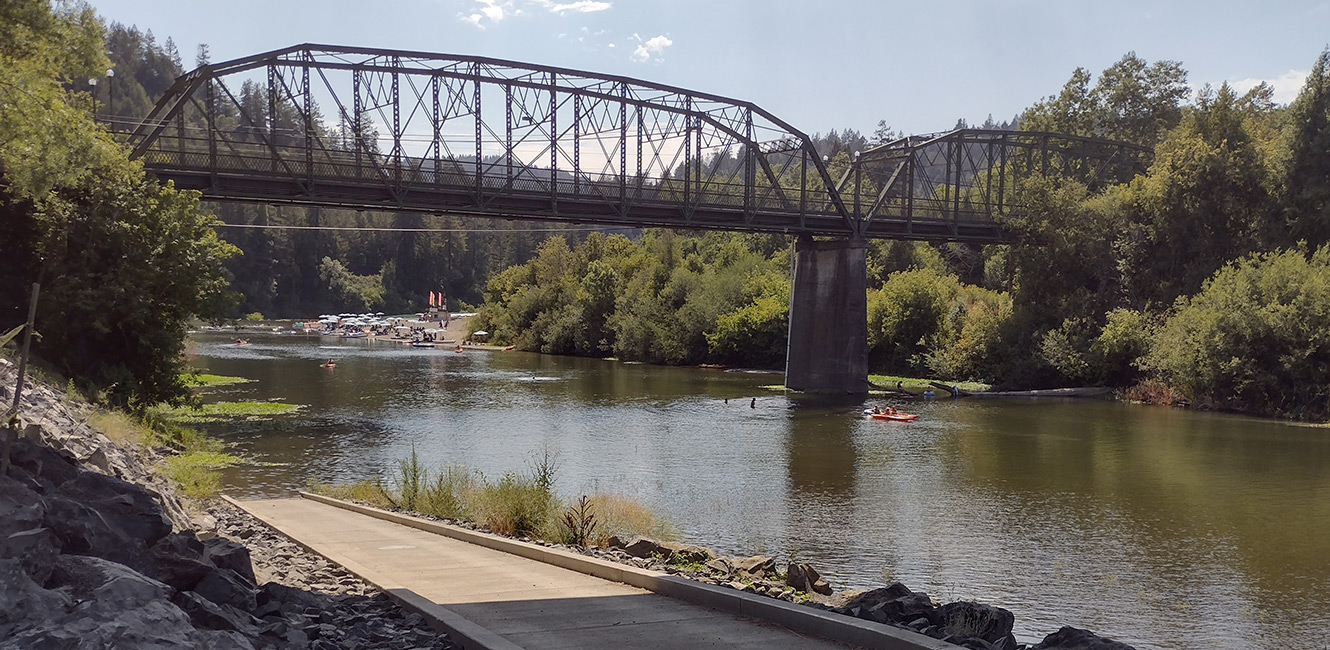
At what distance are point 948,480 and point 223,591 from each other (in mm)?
29248

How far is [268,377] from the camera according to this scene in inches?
2928

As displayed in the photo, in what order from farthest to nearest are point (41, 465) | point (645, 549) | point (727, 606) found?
point (645, 549) → point (727, 606) → point (41, 465)

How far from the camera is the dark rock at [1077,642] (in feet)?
36.9

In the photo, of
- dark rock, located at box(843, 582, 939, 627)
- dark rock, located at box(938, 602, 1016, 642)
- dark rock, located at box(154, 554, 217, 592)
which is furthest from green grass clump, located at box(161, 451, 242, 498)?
dark rock, located at box(938, 602, 1016, 642)

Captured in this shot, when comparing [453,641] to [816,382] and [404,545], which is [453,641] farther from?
[816,382]

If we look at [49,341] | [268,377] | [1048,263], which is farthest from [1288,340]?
[268,377]

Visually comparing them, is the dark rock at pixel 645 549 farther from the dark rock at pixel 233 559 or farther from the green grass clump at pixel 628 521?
the dark rock at pixel 233 559

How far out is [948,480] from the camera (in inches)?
1421

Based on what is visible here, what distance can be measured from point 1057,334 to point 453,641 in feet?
229

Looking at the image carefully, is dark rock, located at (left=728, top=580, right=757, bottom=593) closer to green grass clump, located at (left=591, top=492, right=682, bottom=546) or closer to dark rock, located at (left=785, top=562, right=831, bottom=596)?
dark rock, located at (left=785, top=562, right=831, bottom=596)

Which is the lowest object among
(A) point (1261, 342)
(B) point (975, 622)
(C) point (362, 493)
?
(C) point (362, 493)

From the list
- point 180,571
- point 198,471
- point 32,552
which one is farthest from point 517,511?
point 198,471

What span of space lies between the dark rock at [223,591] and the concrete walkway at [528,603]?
1.90 metres

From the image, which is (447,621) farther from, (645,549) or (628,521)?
(628,521)
